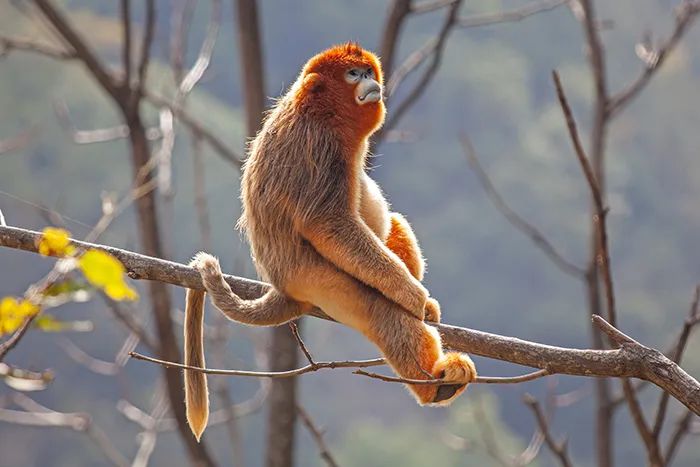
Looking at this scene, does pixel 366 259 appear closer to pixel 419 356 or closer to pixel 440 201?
pixel 419 356

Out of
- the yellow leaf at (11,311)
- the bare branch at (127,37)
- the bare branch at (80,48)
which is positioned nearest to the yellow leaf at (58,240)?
the yellow leaf at (11,311)

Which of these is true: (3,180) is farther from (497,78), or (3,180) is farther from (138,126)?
(497,78)

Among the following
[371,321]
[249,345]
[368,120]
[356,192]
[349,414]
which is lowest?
[349,414]

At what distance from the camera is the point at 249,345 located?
30.5 feet

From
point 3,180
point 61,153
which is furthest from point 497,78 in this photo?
point 3,180

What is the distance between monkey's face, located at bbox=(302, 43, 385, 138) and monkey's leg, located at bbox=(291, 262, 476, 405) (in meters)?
0.36

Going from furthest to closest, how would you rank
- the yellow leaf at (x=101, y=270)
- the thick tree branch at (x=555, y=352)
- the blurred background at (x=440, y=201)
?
1. the blurred background at (x=440, y=201)
2. the thick tree branch at (x=555, y=352)
3. the yellow leaf at (x=101, y=270)

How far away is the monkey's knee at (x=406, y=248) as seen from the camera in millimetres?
2436

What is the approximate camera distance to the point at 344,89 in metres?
2.26

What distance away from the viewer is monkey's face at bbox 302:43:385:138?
226 centimetres

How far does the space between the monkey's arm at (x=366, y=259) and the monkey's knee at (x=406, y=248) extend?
1.00ft

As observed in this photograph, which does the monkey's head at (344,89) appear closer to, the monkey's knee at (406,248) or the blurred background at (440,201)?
the monkey's knee at (406,248)

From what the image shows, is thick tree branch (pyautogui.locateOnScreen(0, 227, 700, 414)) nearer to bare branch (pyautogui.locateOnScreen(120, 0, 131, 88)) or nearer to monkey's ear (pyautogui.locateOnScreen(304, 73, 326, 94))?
monkey's ear (pyautogui.locateOnScreen(304, 73, 326, 94))

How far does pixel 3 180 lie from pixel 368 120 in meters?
5.65
